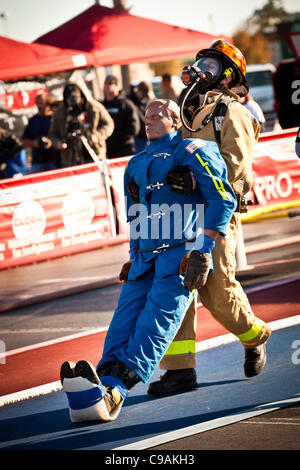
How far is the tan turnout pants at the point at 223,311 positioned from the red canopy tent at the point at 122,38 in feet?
32.5

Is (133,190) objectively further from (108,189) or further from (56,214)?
(108,189)

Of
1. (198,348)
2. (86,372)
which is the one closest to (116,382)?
(86,372)

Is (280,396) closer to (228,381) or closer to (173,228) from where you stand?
(228,381)

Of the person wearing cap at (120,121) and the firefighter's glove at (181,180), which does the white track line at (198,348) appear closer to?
the firefighter's glove at (181,180)

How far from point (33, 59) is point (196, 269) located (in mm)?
10349

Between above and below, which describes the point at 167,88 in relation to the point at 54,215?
above

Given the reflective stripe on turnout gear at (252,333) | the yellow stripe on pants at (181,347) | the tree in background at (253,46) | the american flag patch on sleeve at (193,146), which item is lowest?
the tree in background at (253,46)

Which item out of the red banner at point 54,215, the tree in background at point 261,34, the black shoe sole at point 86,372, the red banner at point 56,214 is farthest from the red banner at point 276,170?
the tree in background at point 261,34

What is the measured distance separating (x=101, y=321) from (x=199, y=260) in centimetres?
328

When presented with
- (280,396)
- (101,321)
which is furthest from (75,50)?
(280,396)

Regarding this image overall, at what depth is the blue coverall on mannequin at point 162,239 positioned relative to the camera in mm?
5051

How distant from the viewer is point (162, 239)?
5.23 m

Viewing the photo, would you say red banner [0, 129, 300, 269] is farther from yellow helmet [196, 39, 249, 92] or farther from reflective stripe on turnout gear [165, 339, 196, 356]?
reflective stripe on turnout gear [165, 339, 196, 356]

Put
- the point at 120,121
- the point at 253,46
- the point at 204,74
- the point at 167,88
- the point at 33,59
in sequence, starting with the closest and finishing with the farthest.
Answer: the point at 204,74 < the point at 120,121 < the point at 33,59 < the point at 167,88 < the point at 253,46
